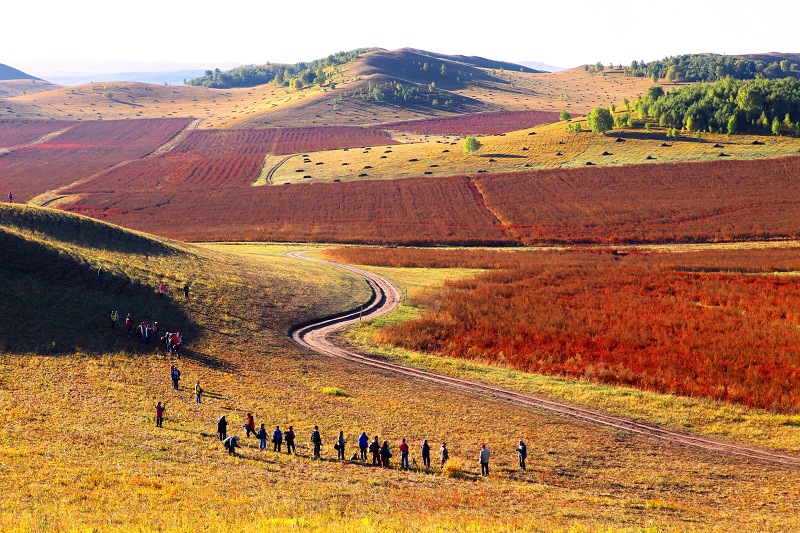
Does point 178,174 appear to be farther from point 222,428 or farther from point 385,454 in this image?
point 385,454

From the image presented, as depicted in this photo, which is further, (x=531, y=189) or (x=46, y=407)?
(x=531, y=189)

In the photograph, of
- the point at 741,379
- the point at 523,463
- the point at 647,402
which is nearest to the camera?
the point at 523,463

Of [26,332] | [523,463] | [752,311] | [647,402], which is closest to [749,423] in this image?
[647,402]

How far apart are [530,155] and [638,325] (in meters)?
101

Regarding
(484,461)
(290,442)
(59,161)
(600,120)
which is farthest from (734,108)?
(59,161)

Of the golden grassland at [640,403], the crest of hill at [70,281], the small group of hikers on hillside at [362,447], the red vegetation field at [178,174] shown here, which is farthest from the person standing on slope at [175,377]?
the red vegetation field at [178,174]

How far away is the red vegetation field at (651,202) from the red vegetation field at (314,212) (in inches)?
294

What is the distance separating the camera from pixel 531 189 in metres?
115

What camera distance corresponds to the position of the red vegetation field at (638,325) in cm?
3794

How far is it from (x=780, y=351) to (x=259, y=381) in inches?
1349

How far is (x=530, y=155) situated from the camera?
142 metres

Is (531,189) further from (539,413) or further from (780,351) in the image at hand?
(539,413)

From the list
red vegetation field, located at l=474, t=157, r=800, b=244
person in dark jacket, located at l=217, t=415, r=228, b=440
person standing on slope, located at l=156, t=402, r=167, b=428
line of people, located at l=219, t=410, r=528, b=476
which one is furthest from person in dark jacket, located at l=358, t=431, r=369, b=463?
red vegetation field, located at l=474, t=157, r=800, b=244

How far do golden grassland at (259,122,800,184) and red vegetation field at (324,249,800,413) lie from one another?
213ft
